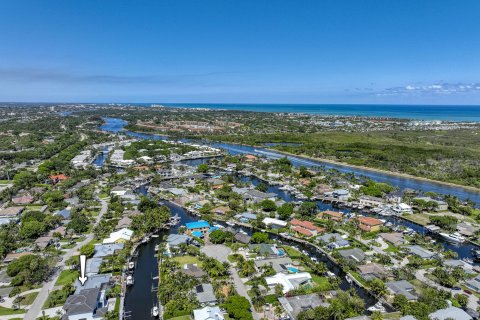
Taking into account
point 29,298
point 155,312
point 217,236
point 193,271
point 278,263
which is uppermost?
point 217,236

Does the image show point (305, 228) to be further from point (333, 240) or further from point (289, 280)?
point (289, 280)

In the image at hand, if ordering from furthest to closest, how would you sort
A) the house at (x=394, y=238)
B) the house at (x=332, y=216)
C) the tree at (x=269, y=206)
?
the tree at (x=269, y=206), the house at (x=332, y=216), the house at (x=394, y=238)

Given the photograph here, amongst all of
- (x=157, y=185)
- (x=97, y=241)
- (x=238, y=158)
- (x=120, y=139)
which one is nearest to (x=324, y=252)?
(x=97, y=241)

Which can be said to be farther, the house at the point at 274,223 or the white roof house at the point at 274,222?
the white roof house at the point at 274,222

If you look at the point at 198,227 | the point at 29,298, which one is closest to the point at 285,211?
the point at 198,227

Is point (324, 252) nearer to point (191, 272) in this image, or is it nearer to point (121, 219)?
point (191, 272)

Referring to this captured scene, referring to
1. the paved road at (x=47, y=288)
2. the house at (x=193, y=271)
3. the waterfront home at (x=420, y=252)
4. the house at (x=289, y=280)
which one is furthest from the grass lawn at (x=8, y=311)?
the waterfront home at (x=420, y=252)

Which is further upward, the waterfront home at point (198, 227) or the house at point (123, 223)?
the house at point (123, 223)

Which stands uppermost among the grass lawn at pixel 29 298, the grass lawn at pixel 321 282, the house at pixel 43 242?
the house at pixel 43 242

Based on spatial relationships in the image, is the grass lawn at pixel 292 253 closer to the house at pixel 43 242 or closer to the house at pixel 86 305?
the house at pixel 86 305
